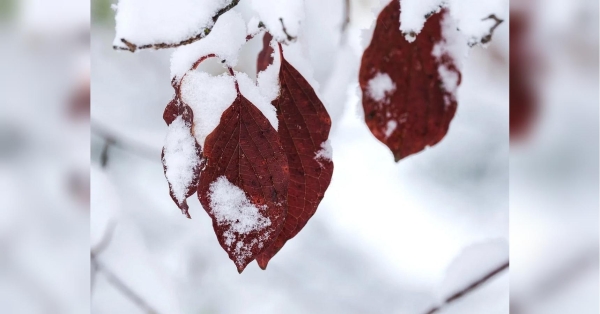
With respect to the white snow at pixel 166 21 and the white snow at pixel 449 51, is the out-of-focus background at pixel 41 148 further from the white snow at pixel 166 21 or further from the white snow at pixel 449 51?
the white snow at pixel 449 51

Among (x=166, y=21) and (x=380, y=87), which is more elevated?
(x=380, y=87)

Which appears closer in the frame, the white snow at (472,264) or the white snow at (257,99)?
the white snow at (257,99)

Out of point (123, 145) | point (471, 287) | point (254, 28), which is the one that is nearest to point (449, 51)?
point (254, 28)

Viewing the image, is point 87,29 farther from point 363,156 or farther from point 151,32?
point 363,156

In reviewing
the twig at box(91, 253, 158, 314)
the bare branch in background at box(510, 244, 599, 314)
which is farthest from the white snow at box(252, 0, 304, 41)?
the twig at box(91, 253, 158, 314)

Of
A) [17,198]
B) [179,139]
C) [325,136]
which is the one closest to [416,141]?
[325,136]

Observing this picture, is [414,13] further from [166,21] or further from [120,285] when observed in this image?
[120,285]

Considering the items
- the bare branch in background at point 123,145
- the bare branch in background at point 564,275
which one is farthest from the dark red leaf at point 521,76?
the bare branch in background at point 123,145
